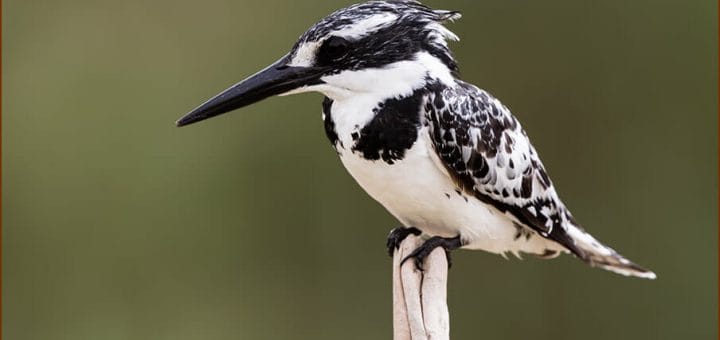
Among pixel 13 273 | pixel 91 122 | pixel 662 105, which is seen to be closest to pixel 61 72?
pixel 91 122

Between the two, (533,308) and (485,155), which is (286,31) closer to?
(533,308)

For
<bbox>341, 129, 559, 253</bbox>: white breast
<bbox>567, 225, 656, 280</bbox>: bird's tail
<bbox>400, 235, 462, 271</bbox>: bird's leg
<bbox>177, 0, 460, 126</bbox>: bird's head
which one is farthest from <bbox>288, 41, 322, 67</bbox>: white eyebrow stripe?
<bbox>567, 225, 656, 280</bbox>: bird's tail

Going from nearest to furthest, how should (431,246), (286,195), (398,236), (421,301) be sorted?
(421,301), (431,246), (398,236), (286,195)

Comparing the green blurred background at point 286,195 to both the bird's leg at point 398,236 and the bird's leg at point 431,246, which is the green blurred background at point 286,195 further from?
the bird's leg at point 431,246

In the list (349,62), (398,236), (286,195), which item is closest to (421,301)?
(398,236)

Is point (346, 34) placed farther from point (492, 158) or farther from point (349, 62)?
point (492, 158)

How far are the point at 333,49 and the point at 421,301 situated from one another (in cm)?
46

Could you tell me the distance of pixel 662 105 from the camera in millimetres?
4035

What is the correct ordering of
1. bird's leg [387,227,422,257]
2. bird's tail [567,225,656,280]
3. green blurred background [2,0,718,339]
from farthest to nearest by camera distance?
green blurred background [2,0,718,339] < bird's tail [567,225,656,280] < bird's leg [387,227,422,257]

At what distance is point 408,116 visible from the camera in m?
2.20

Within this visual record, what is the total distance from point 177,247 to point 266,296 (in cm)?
34

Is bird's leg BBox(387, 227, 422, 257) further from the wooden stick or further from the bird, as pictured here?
the wooden stick

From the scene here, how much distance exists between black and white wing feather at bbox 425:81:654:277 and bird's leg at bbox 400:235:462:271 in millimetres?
97

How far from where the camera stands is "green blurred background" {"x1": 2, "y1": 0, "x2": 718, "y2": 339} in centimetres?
399
